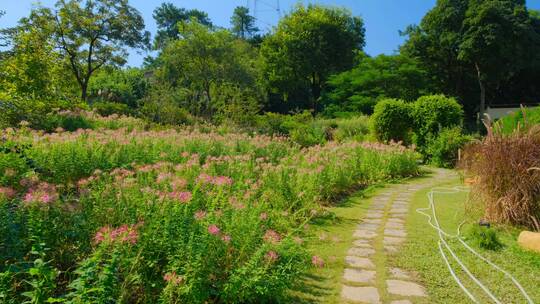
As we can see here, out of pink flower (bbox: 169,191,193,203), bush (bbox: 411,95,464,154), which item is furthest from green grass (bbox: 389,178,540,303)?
bush (bbox: 411,95,464,154)

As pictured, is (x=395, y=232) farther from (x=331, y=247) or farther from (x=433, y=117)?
(x=433, y=117)

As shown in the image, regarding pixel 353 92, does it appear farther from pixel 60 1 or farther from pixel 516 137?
pixel 516 137

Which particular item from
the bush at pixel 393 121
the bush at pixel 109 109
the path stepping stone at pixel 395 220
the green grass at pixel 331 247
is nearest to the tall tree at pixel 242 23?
the bush at pixel 109 109

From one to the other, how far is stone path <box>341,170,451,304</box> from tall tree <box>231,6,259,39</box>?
126ft

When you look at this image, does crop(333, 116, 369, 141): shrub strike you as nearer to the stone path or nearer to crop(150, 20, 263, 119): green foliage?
crop(150, 20, 263, 119): green foliage

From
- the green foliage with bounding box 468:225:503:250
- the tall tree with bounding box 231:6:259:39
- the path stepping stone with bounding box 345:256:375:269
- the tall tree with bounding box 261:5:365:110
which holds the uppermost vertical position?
the tall tree with bounding box 231:6:259:39

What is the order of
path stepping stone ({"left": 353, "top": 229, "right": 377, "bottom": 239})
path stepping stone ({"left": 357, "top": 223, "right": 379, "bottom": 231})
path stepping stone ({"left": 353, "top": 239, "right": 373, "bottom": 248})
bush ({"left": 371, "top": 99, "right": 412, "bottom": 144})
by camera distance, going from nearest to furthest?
1. path stepping stone ({"left": 353, "top": 239, "right": 373, "bottom": 248})
2. path stepping stone ({"left": 353, "top": 229, "right": 377, "bottom": 239})
3. path stepping stone ({"left": 357, "top": 223, "right": 379, "bottom": 231})
4. bush ({"left": 371, "top": 99, "right": 412, "bottom": 144})

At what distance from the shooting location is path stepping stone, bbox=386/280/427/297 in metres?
2.79

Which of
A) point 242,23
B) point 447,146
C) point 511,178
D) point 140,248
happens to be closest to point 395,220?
point 511,178

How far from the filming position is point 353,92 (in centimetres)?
2281

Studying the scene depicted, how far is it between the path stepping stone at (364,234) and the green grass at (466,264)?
0.38 m

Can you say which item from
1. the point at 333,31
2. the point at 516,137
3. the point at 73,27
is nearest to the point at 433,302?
the point at 516,137

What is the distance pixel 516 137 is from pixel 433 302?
9.42 ft

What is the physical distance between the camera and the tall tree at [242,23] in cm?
4109
